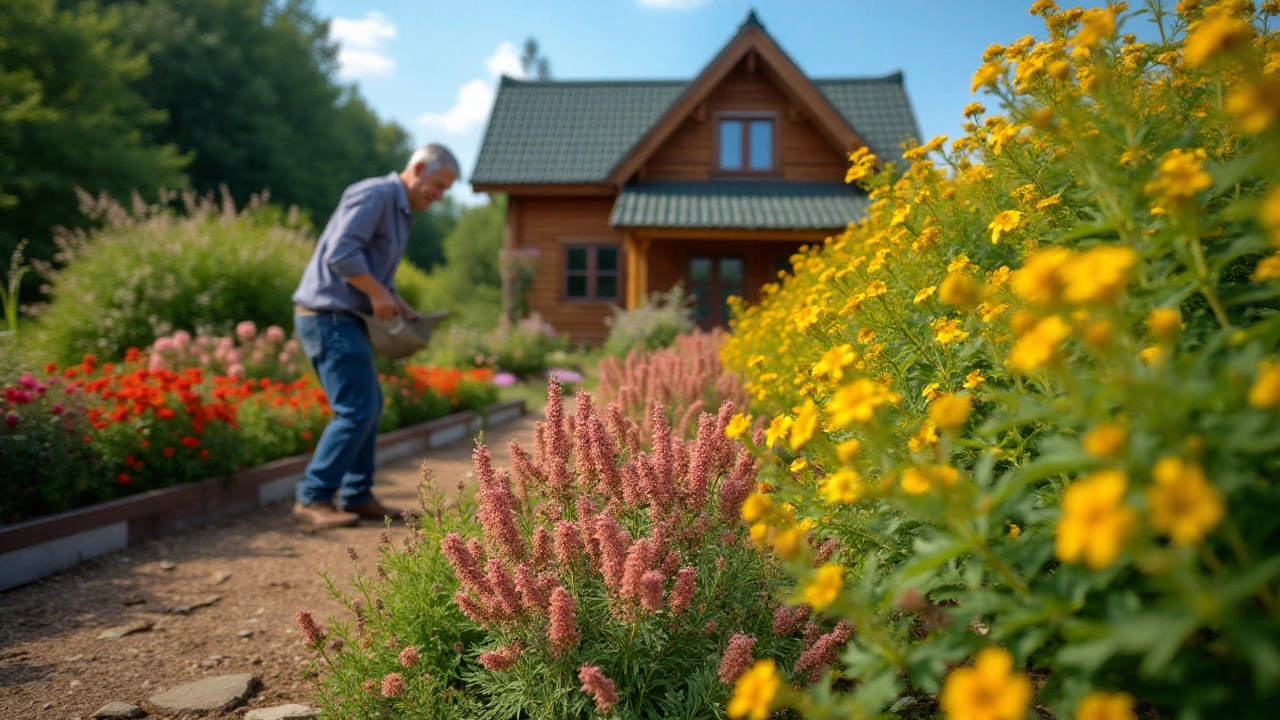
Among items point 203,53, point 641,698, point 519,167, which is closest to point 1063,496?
point 641,698

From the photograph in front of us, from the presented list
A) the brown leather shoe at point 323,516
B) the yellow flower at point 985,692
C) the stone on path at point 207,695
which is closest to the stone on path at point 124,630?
the stone on path at point 207,695

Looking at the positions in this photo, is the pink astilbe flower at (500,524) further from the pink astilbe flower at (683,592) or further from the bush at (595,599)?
the pink astilbe flower at (683,592)

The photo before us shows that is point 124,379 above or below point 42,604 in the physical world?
above

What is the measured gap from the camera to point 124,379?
5293 mm

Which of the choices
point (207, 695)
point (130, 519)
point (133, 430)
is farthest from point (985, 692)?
point (133, 430)

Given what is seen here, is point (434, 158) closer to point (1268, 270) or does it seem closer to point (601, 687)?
point (601, 687)

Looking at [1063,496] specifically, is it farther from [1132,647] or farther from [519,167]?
[519,167]

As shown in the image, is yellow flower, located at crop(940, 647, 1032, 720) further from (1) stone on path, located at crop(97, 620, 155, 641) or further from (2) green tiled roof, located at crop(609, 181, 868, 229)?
(2) green tiled roof, located at crop(609, 181, 868, 229)

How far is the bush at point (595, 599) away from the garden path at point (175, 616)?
285mm

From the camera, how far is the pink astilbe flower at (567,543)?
6.12 ft

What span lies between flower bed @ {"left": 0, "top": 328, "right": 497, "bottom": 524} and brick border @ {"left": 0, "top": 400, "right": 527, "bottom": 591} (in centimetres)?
14

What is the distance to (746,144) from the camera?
1554 cm

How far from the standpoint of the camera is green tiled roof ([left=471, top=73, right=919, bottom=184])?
16.2 meters

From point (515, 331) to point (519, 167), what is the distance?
4463 millimetres
